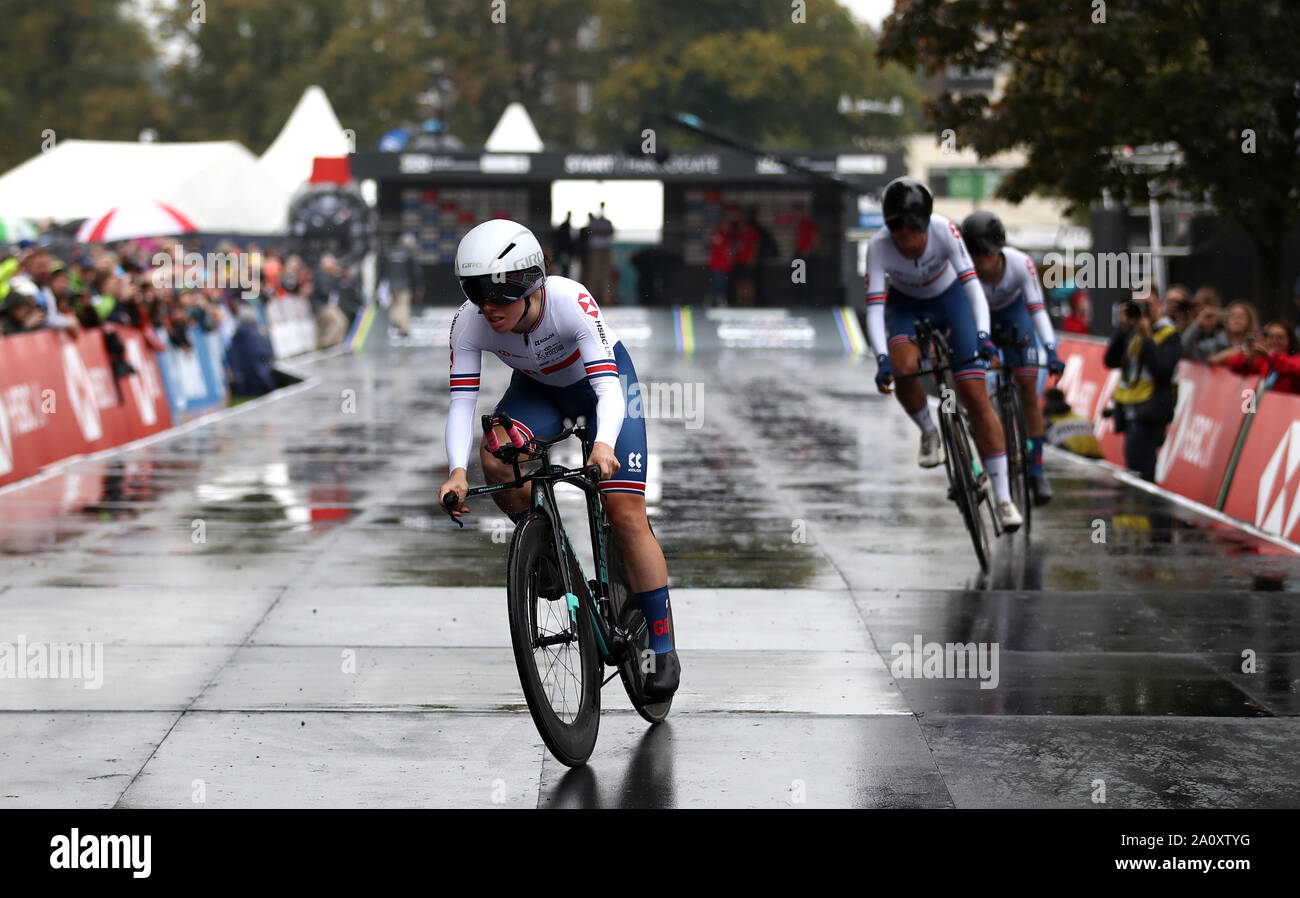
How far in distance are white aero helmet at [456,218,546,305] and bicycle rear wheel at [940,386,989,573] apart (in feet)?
14.8

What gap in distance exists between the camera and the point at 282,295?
110 feet

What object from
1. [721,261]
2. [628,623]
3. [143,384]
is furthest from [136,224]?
[628,623]

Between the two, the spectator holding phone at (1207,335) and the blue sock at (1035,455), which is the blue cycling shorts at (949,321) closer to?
the blue sock at (1035,455)

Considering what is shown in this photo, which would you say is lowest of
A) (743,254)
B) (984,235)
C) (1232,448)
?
(1232,448)

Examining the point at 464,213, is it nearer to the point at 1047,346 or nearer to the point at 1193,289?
the point at 1193,289

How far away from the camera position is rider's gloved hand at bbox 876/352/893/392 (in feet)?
31.6

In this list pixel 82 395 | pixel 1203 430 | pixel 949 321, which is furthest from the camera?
pixel 82 395

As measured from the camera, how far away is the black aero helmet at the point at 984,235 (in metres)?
11.2

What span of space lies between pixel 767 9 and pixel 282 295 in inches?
1821

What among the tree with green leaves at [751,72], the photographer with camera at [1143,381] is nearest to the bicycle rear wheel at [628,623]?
the photographer with camera at [1143,381]

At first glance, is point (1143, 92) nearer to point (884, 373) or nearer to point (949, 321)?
point (949, 321)

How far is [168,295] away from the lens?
2208 cm

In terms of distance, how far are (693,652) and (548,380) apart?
1.97 m

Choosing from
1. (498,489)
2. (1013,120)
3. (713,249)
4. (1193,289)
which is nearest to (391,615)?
(498,489)
